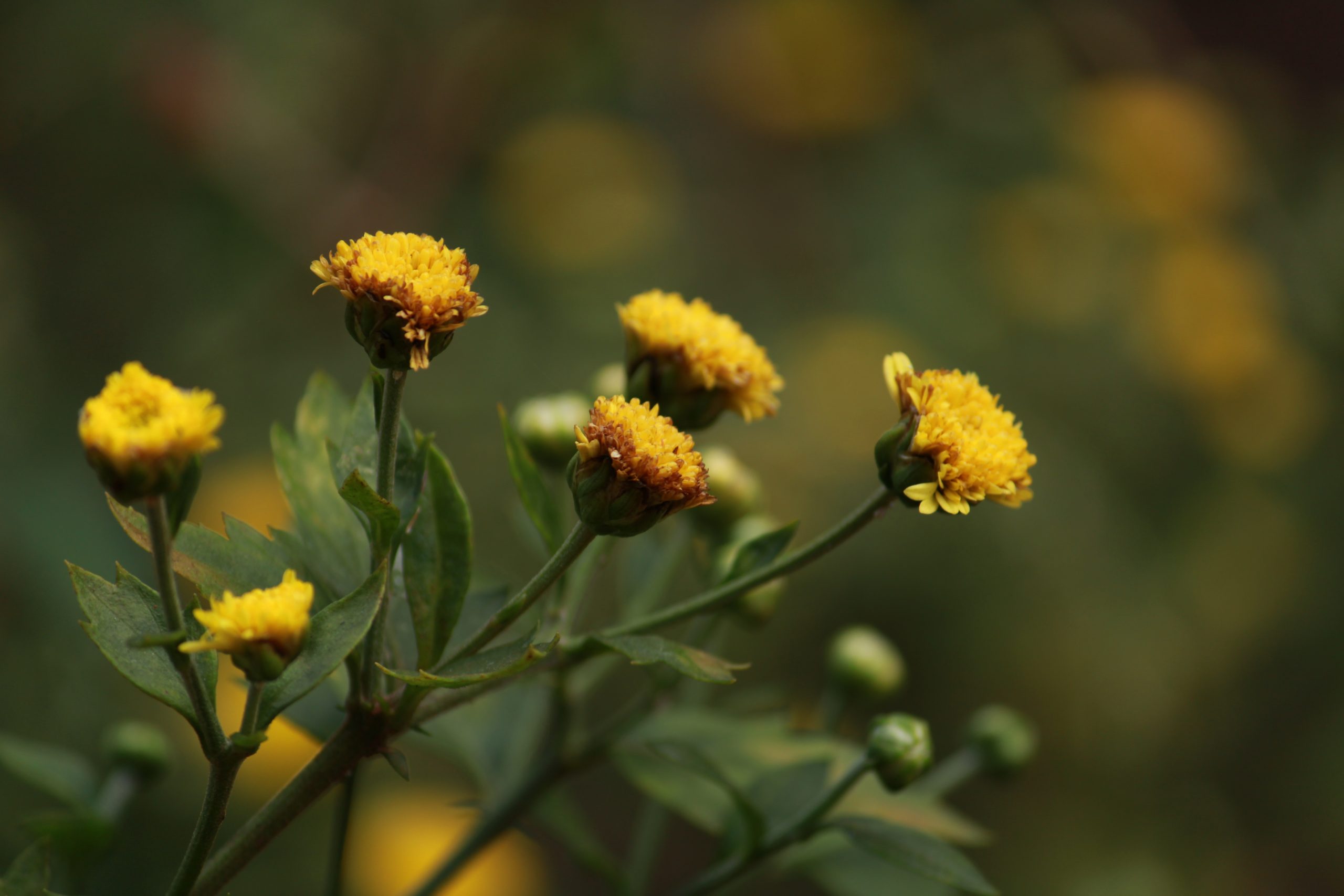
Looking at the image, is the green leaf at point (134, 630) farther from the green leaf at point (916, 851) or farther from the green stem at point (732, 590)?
the green leaf at point (916, 851)

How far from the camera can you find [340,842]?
871 millimetres

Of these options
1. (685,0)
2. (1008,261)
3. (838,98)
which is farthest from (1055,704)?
(685,0)

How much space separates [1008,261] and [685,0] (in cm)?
162

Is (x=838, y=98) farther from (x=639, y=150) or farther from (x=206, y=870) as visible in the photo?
(x=206, y=870)

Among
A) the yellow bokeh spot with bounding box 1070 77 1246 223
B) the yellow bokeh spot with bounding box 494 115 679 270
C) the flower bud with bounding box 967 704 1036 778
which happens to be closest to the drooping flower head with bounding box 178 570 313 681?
the flower bud with bounding box 967 704 1036 778

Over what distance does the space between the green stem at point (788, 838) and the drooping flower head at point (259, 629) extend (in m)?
0.43

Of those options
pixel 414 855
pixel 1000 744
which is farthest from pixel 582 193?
pixel 1000 744

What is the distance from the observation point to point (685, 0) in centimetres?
407

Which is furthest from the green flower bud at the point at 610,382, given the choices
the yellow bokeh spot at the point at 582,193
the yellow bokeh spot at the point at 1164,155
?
the yellow bokeh spot at the point at 1164,155

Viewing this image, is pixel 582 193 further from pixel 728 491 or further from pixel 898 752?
pixel 898 752

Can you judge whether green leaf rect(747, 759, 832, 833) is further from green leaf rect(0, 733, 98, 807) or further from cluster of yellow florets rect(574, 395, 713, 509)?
green leaf rect(0, 733, 98, 807)

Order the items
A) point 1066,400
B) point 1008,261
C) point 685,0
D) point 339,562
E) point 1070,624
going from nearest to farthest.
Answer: point 339,562 < point 1070,624 < point 1066,400 < point 1008,261 < point 685,0

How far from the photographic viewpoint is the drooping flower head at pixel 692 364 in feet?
2.95

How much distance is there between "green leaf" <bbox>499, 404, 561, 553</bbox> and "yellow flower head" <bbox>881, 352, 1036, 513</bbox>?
0.25m
